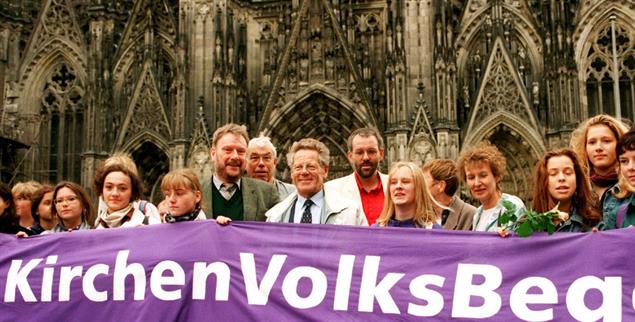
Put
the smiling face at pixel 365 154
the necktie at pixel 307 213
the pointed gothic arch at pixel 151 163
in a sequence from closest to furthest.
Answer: the necktie at pixel 307 213 < the smiling face at pixel 365 154 < the pointed gothic arch at pixel 151 163

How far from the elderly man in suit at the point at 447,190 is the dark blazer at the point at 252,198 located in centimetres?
152

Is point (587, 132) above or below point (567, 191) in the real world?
above

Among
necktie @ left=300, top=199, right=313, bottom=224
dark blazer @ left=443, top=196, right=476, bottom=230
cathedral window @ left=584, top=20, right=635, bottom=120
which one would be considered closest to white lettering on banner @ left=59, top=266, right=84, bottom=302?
necktie @ left=300, top=199, right=313, bottom=224

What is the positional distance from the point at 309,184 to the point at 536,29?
16.8 m

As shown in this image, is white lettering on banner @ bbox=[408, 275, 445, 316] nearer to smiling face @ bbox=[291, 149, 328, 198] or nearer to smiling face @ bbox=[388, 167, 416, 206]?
smiling face @ bbox=[388, 167, 416, 206]

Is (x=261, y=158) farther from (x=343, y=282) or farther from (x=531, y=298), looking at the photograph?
(x=531, y=298)

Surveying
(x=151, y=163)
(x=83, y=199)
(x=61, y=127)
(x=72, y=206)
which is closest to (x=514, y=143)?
(x=151, y=163)

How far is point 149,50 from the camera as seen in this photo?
2402 centimetres

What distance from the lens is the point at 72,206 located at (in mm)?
7711

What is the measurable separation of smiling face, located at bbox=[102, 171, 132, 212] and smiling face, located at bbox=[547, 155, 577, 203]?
11.7ft

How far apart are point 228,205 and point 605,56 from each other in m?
16.8

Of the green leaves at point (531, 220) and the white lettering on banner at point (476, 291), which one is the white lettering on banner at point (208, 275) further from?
the green leaves at point (531, 220)

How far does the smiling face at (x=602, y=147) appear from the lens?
22.3 ft

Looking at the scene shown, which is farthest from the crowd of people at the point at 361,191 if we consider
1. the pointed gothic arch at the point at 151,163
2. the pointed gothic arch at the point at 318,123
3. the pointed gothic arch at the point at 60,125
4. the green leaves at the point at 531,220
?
the pointed gothic arch at the point at 60,125
